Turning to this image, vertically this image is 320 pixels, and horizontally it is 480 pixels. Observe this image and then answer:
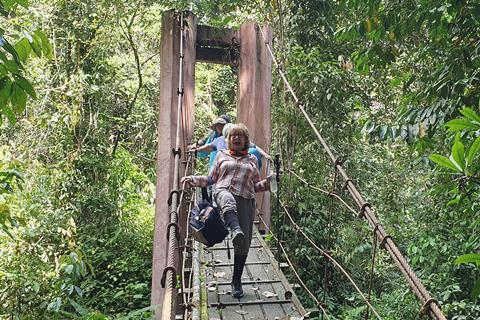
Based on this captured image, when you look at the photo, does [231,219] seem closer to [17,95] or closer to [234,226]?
[234,226]

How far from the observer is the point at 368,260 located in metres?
4.38

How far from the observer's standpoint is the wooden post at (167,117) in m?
3.33

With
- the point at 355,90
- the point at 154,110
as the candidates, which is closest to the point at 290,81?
the point at 355,90

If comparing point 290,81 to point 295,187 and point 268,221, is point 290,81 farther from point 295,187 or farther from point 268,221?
point 268,221

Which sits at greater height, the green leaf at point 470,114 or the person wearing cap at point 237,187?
the green leaf at point 470,114

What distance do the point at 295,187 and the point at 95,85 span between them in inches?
85.9

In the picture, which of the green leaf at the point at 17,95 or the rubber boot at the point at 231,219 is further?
the rubber boot at the point at 231,219

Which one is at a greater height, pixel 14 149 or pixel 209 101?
pixel 209 101

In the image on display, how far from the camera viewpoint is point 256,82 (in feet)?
A: 14.1

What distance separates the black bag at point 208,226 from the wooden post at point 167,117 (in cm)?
100

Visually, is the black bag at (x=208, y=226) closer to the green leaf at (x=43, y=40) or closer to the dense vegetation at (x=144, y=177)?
the dense vegetation at (x=144, y=177)

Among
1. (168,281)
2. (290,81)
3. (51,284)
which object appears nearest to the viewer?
(168,281)

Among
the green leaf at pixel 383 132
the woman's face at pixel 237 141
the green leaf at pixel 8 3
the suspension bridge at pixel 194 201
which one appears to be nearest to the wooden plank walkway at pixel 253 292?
the suspension bridge at pixel 194 201

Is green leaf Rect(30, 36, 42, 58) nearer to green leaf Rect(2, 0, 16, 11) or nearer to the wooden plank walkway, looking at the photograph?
green leaf Rect(2, 0, 16, 11)
